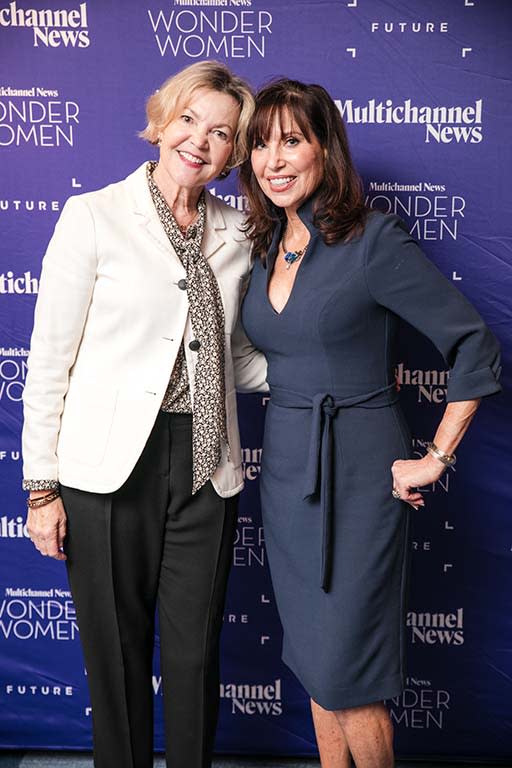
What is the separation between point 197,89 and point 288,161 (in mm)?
234

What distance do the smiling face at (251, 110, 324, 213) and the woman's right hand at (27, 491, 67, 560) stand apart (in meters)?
0.78

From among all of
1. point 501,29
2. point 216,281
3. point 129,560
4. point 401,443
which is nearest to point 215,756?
point 129,560

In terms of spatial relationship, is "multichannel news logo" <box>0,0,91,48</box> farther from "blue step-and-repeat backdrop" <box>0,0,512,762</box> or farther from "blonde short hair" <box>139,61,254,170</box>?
"blonde short hair" <box>139,61,254,170</box>

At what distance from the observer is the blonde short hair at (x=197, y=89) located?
1.66 metres

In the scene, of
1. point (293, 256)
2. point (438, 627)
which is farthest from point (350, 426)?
point (438, 627)

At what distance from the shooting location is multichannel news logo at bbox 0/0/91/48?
212 cm

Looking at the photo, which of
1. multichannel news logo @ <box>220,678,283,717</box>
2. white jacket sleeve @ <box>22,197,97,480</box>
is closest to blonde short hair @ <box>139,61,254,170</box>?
white jacket sleeve @ <box>22,197,97,480</box>

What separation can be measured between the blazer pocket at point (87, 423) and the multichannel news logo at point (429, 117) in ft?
3.34

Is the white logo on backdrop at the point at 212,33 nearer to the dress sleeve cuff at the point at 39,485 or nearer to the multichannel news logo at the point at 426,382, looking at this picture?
the multichannel news logo at the point at 426,382

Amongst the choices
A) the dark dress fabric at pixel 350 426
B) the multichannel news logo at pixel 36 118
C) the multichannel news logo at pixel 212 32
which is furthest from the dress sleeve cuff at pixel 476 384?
the multichannel news logo at pixel 36 118

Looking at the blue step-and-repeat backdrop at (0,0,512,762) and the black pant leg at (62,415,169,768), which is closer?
the black pant leg at (62,415,169,768)

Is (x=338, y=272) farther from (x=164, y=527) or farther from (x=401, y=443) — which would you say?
(x=164, y=527)

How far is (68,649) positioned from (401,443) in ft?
4.35

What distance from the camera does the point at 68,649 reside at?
2439 mm
